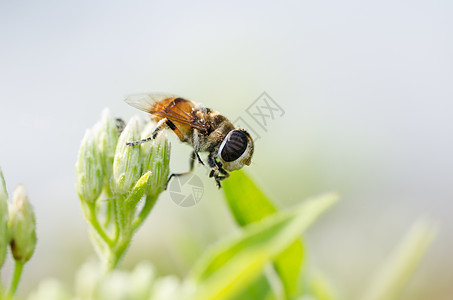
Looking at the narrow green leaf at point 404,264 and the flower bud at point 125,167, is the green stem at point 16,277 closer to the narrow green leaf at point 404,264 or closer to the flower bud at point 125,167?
the flower bud at point 125,167

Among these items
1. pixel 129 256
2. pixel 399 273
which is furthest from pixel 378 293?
pixel 129 256

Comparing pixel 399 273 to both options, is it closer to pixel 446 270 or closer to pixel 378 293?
pixel 378 293

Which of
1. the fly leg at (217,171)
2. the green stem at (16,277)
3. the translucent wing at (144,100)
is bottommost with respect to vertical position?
the fly leg at (217,171)

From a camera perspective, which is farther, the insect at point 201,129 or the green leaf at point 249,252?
the insect at point 201,129

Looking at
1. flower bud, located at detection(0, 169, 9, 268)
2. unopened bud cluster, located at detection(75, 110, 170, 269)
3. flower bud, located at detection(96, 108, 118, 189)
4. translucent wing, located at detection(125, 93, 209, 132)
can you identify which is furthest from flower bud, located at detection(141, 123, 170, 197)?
translucent wing, located at detection(125, 93, 209, 132)

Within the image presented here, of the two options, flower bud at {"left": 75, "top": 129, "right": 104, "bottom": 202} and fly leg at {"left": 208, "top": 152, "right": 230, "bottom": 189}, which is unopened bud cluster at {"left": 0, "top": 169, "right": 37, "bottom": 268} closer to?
flower bud at {"left": 75, "top": 129, "right": 104, "bottom": 202}

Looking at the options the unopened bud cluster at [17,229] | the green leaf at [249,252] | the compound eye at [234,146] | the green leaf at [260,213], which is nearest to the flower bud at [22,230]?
the unopened bud cluster at [17,229]
